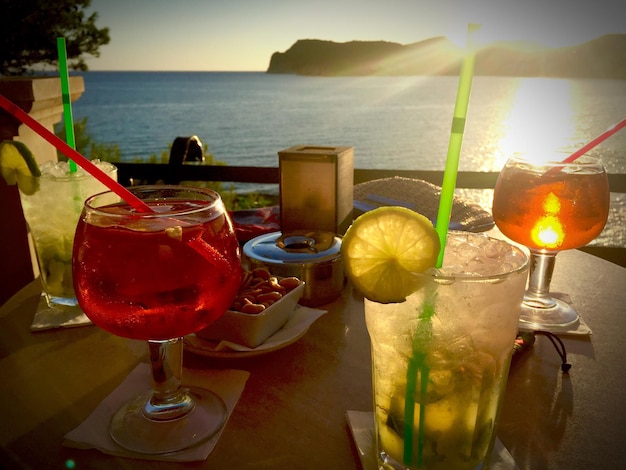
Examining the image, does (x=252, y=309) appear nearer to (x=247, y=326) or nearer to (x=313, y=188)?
(x=247, y=326)

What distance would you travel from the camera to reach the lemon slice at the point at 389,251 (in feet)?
2.35

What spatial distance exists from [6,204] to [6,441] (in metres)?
2.47

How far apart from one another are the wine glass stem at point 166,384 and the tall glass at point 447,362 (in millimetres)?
388

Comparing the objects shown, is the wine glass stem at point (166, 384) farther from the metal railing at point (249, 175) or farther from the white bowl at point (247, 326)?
the metal railing at point (249, 175)

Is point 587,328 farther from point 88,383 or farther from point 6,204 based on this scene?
point 6,204

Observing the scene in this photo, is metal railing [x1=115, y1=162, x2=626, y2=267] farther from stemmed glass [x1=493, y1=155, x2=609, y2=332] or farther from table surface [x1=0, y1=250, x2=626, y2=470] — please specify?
table surface [x1=0, y1=250, x2=626, y2=470]

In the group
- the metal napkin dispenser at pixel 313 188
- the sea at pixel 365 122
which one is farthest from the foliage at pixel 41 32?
the metal napkin dispenser at pixel 313 188

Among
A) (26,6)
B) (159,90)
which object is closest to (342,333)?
(26,6)

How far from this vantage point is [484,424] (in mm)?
812

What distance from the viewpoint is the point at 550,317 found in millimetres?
1345

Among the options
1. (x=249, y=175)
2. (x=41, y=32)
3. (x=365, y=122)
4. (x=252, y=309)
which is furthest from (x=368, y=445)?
(x=365, y=122)

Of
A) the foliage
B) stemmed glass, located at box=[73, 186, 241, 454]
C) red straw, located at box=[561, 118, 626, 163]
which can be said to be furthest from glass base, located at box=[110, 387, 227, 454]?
→ the foliage

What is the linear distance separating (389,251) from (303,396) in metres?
0.43

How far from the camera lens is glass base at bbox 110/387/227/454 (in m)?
0.88
